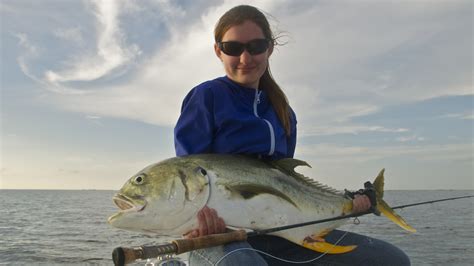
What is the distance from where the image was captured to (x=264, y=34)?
156 inches

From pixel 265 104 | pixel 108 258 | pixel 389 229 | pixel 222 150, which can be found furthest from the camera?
pixel 389 229

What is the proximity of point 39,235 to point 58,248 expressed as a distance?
514 cm

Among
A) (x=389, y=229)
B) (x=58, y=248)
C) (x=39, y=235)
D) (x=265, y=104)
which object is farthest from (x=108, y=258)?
(x=389, y=229)

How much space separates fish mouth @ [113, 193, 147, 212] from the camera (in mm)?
2949

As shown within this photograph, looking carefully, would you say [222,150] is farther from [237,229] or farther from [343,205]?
[343,205]

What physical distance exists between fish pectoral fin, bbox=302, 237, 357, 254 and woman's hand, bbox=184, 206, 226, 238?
0.87 m

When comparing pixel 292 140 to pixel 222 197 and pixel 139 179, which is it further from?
pixel 139 179

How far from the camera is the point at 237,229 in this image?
3.08 metres

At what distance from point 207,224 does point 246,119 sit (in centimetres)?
110

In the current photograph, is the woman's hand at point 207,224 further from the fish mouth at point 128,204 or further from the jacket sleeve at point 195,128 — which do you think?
the jacket sleeve at point 195,128

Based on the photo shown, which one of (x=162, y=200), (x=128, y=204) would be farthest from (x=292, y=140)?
(x=128, y=204)

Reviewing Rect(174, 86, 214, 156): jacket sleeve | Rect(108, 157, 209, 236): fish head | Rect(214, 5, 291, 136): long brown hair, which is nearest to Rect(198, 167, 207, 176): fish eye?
Rect(108, 157, 209, 236): fish head

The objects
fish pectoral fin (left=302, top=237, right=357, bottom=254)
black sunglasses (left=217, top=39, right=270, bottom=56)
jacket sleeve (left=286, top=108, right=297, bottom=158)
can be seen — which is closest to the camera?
fish pectoral fin (left=302, top=237, right=357, bottom=254)

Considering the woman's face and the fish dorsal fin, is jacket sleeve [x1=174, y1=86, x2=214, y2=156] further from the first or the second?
the fish dorsal fin
